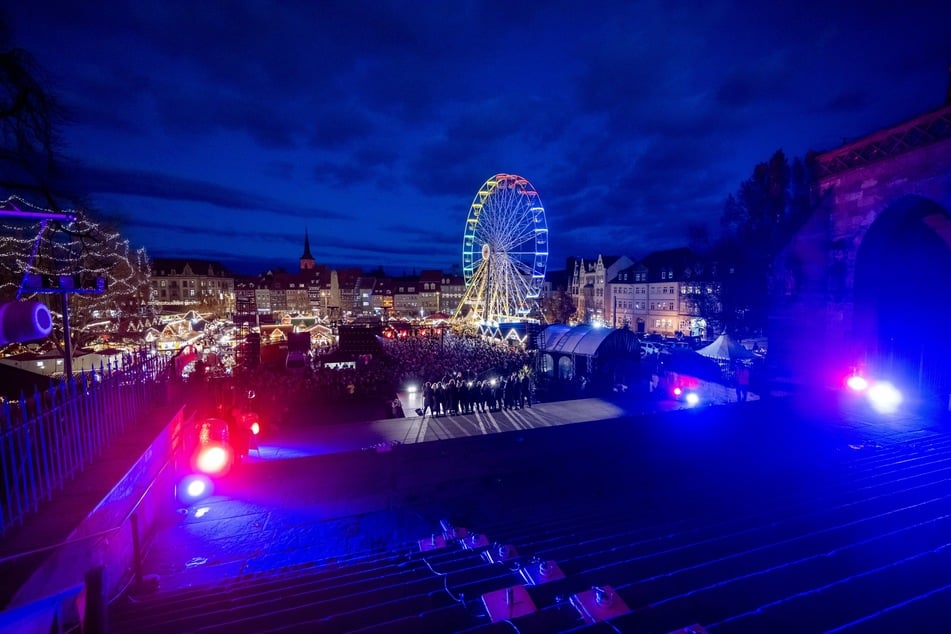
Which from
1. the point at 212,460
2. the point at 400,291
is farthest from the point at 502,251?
the point at 400,291

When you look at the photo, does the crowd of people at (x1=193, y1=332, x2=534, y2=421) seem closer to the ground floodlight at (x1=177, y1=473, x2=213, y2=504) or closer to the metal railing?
the ground floodlight at (x1=177, y1=473, x2=213, y2=504)

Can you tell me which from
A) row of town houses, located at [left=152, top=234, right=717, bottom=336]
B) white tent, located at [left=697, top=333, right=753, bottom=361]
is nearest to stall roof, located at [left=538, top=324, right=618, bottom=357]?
white tent, located at [left=697, top=333, right=753, bottom=361]

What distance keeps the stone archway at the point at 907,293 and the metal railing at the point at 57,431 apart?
53.4 feet

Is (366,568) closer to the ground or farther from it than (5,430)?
closer to the ground

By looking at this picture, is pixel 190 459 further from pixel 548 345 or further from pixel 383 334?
pixel 383 334

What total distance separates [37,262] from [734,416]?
24.1m

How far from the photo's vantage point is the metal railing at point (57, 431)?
378 cm

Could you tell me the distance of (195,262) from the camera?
301 feet

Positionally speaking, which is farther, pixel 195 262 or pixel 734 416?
pixel 195 262

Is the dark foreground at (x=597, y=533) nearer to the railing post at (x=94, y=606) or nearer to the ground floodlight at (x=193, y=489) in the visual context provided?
the ground floodlight at (x=193, y=489)

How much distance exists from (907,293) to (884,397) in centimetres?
302

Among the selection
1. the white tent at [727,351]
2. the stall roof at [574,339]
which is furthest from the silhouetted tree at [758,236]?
the stall roof at [574,339]

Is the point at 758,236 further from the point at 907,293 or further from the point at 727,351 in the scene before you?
the point at 907,293

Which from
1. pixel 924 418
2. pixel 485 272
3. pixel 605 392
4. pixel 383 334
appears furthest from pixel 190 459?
pixel 383 334
